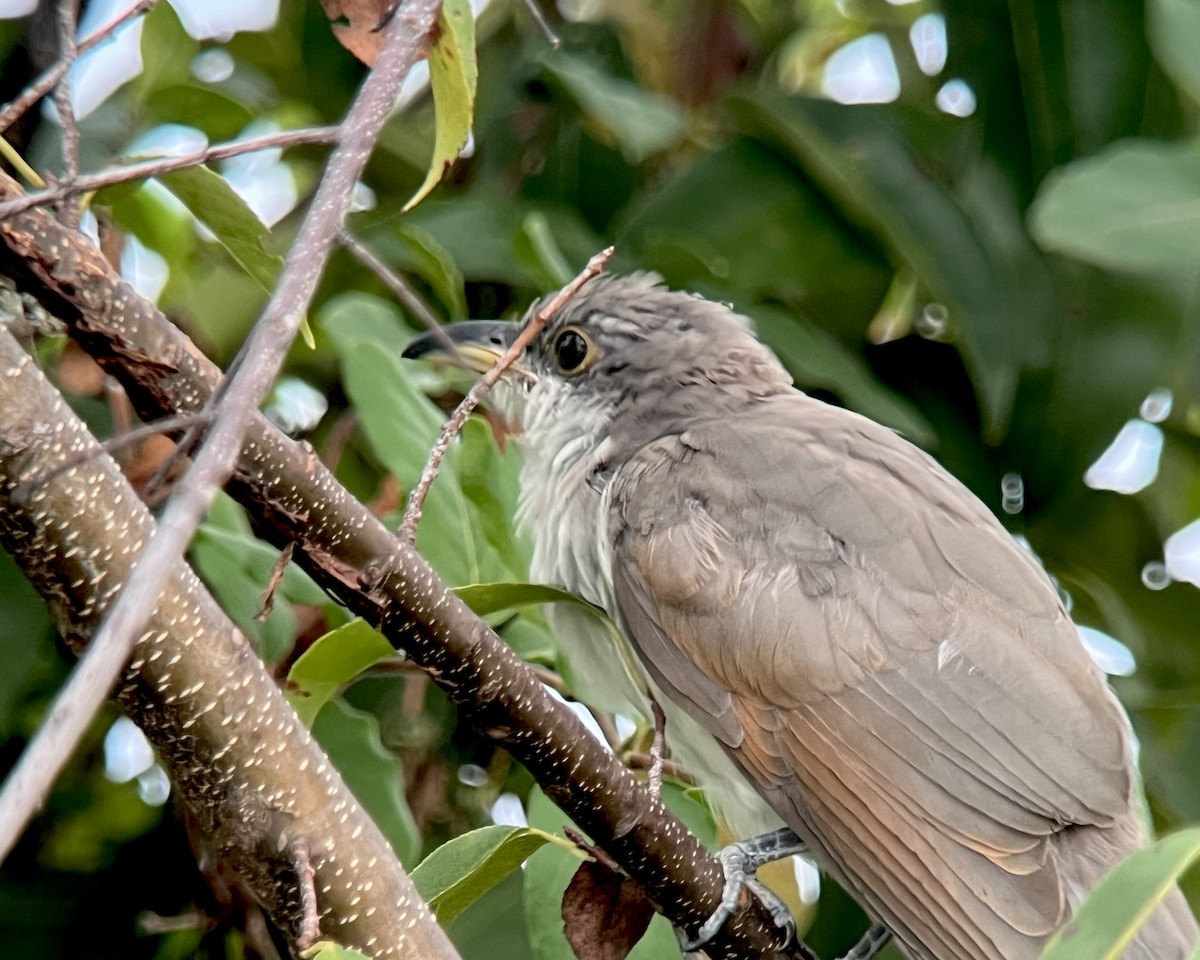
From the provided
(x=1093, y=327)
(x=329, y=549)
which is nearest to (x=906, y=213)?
Result: (x=1093, y=327)

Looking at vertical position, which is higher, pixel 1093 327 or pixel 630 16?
pixel 630 16

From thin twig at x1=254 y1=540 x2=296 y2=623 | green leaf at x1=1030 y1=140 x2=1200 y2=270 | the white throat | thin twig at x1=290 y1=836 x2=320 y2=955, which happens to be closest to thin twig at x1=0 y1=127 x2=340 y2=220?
thin twig at x1=254 y1=540 x2=296 y2=623

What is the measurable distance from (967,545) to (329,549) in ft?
5.32

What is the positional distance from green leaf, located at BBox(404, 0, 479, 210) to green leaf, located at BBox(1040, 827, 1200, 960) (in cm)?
119

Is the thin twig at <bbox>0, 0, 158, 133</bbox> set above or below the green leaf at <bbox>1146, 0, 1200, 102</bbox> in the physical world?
above

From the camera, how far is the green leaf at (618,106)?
3455 mm

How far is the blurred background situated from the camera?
3.15 meters

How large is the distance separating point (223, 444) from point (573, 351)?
266 centimetres

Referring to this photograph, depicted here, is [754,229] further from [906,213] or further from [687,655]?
[687,655]

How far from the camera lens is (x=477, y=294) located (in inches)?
162

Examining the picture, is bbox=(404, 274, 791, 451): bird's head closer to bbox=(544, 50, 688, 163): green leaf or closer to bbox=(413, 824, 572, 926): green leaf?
bbox=(544, 50, 688, 163): green leaf

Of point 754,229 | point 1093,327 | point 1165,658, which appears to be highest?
point 754,229

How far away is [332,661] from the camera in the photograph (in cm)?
246

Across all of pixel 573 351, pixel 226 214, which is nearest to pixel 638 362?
pixel 573 351
